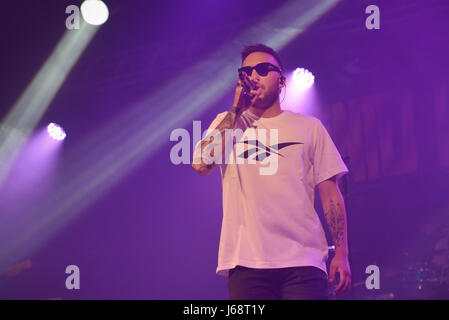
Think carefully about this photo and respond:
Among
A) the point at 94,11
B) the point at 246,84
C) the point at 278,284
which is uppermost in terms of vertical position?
the point at 94,11

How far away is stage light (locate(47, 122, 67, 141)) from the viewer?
29.6 feet

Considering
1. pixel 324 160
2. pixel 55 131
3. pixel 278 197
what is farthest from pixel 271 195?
pixel 55 131

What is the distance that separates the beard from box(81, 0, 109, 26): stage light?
192 inches

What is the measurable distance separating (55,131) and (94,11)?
2.72m

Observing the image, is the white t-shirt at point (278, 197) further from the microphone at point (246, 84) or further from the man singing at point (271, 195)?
the microphone at point (246, 84)

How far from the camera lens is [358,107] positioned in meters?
8.03

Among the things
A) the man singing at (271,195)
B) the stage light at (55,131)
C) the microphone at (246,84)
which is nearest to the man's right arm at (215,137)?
the man singing at (271,195)

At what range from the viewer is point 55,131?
9.05 m

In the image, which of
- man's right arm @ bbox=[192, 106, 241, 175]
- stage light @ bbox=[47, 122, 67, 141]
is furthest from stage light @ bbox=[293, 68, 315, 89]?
man's right arm @ bbox=[192, 106, 241, 175]

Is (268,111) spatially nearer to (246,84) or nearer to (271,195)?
(246,84)

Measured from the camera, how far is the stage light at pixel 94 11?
23.2ft

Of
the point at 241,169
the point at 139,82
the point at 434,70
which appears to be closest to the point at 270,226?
the point at 241,169
